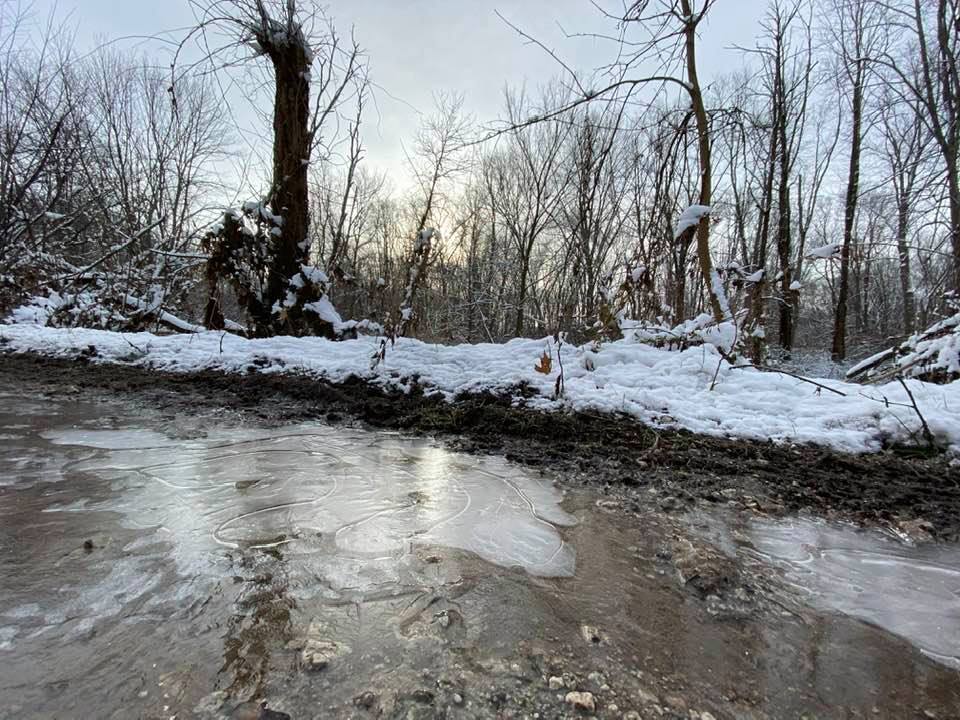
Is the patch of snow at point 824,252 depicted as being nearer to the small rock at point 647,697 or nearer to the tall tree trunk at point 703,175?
the tall tree trunk at point 703,175

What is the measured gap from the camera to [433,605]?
1678 mm

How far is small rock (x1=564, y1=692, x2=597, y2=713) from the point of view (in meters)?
1.25

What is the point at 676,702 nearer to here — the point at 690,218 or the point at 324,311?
the point at 690,218

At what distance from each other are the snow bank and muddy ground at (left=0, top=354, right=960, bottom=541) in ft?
0.73

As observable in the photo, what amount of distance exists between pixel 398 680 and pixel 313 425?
321cm

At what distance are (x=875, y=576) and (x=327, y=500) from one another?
259cm

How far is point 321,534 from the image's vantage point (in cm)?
218

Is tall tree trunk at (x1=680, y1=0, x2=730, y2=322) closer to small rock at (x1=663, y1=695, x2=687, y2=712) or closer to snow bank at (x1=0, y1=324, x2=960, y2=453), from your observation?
snow bank at (x1=0, y1=324, x2=960, y2=453)

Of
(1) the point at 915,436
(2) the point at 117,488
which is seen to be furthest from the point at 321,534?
(1) the point at 915,436

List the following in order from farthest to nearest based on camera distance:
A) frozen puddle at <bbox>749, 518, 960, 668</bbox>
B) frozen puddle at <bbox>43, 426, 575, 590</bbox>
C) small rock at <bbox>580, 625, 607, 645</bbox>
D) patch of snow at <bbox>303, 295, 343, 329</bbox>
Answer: patch of snow at <bbox>303, 295, 343, 329</bbox> → frozen puddle at <bbox>43, 426, 575, 590</bbox> → frozen puddle at <bbox>749, 518, 960, 668</bbox> → small rock at <bbox>580, 625, 607, 645</bbox>

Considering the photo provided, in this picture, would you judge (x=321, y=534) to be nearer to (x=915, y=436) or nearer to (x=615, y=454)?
(x=615, y=454)

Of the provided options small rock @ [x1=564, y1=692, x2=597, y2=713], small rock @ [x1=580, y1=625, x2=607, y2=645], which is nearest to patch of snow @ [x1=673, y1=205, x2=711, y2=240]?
small rock @ [x1=580, y1=625, x2=607, y2=645]

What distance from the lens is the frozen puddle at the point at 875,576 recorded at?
169cm

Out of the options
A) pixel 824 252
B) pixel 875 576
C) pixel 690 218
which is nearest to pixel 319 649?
pixel 875 576
